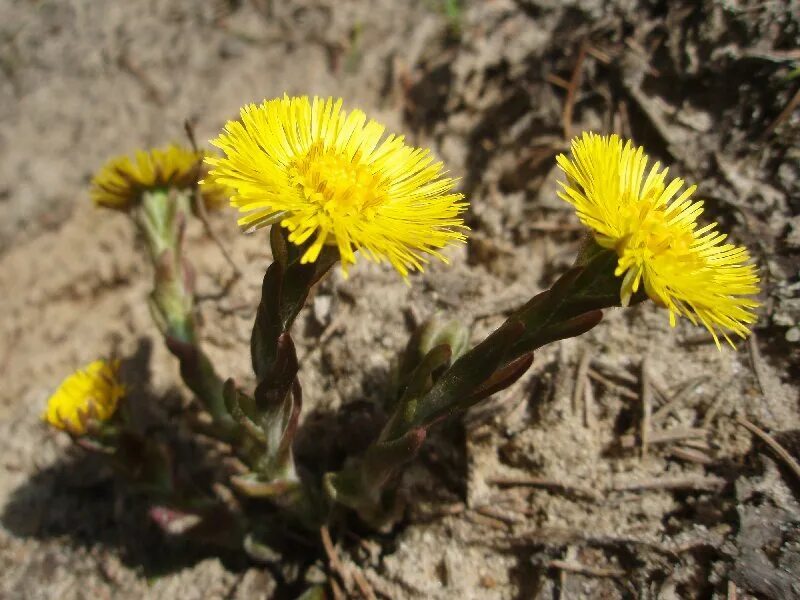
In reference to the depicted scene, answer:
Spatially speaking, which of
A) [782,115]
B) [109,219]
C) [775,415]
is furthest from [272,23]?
[775,415]

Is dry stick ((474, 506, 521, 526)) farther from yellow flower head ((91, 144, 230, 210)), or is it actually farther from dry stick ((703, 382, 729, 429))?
yellow flower head ((91, 144, 230, 210))

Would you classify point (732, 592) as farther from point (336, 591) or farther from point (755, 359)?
point (336, 591)

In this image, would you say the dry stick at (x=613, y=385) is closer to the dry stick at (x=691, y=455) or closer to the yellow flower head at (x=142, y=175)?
the dry stick at (x=691, y=455)

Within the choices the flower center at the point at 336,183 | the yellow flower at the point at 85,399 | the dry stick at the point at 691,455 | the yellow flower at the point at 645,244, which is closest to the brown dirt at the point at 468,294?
the dry stick at the point at 691,455

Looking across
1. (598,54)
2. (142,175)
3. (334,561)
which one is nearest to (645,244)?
(334,561)

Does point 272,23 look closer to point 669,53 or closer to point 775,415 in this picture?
point 669,53

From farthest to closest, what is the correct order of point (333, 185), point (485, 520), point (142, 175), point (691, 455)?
1. point (142, 175)
2. point (485, 520)
3. point (691, 455)
4. point (333, 185)

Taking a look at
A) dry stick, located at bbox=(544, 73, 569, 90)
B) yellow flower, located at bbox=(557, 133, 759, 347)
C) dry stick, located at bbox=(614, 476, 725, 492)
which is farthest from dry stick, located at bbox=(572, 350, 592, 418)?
dry stick, located at bbox=(544, 73, 569, 90)
